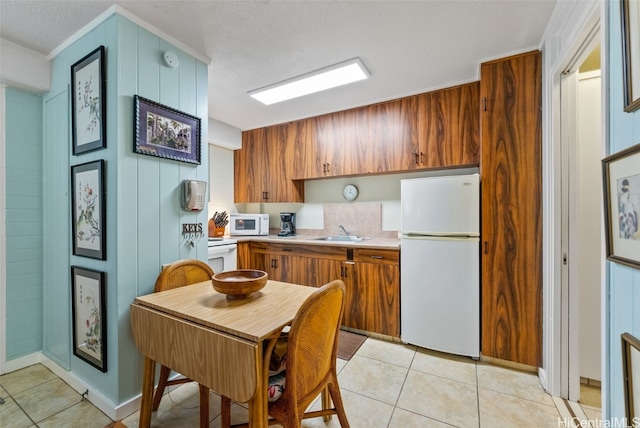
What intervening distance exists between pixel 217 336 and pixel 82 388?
4.90ft

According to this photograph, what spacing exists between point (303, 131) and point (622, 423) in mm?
3192

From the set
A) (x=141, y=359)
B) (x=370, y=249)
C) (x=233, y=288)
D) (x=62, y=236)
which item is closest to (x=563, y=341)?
(x=370, y=249)

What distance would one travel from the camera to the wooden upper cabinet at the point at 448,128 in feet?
7.77

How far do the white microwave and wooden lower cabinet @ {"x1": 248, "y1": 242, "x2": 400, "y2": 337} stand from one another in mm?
658

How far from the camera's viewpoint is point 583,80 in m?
1.82

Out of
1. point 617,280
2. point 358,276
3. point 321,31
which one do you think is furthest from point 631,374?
point 321,31

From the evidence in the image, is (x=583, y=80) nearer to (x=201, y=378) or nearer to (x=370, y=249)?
(x=370, y=249)

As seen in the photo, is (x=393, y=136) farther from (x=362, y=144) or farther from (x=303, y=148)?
(x=303, y=148)

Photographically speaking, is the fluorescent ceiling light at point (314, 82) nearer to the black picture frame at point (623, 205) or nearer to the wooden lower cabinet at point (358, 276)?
the wooden lower cabinet at point (358, 276)

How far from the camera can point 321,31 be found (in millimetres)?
1716

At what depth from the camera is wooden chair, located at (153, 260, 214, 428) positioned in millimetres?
1349

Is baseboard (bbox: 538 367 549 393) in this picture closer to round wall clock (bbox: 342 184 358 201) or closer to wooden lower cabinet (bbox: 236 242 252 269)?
round wall clock (bbox: 342 184 358 201)

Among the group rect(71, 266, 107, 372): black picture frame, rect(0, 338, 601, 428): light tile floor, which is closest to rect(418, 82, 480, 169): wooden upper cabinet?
rect(0, 338, 601, 428): light tile floor

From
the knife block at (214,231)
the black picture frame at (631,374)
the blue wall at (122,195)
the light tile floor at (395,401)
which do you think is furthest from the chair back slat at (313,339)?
the knife block at (214,231)
